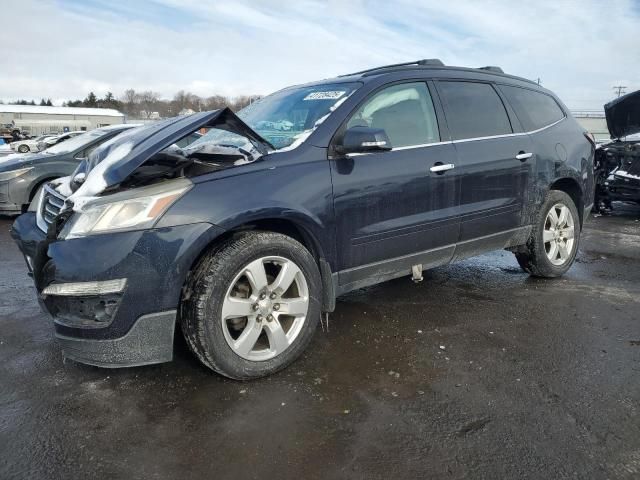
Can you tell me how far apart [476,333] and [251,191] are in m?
1.90

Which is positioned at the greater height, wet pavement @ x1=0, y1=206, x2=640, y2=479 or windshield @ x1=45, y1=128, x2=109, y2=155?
windshield @ x1=45, y1=128, x2=109, y2=155

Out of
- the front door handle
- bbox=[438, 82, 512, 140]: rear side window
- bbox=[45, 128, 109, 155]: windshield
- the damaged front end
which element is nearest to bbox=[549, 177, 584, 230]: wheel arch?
bbox=[438, 82, 512, 140]: rear side window

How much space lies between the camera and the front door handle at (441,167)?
3.50 metres

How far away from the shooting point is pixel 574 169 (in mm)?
4652

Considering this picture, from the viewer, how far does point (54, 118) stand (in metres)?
69.8

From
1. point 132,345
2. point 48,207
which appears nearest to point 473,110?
point 132,345

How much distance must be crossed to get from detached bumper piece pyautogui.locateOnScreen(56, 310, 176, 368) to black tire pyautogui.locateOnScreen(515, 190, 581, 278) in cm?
327

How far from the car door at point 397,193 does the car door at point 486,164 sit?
0.50ft

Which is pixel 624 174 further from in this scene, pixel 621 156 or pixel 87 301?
pixel 87 301

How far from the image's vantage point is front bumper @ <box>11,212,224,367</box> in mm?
2426

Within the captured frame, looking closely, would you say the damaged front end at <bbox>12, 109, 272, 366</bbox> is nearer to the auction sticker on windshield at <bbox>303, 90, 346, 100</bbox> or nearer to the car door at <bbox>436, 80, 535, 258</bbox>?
the auction sticker on windshield at <bbox>303, 90, 346, 100</bbox>

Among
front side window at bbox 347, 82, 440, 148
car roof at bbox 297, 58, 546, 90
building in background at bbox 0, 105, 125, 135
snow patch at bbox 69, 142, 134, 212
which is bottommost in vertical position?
snow patch at bbox 69, 142, 134, 212

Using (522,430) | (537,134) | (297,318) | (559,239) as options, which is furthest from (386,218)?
(559,239)

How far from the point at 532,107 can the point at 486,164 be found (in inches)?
42.7
